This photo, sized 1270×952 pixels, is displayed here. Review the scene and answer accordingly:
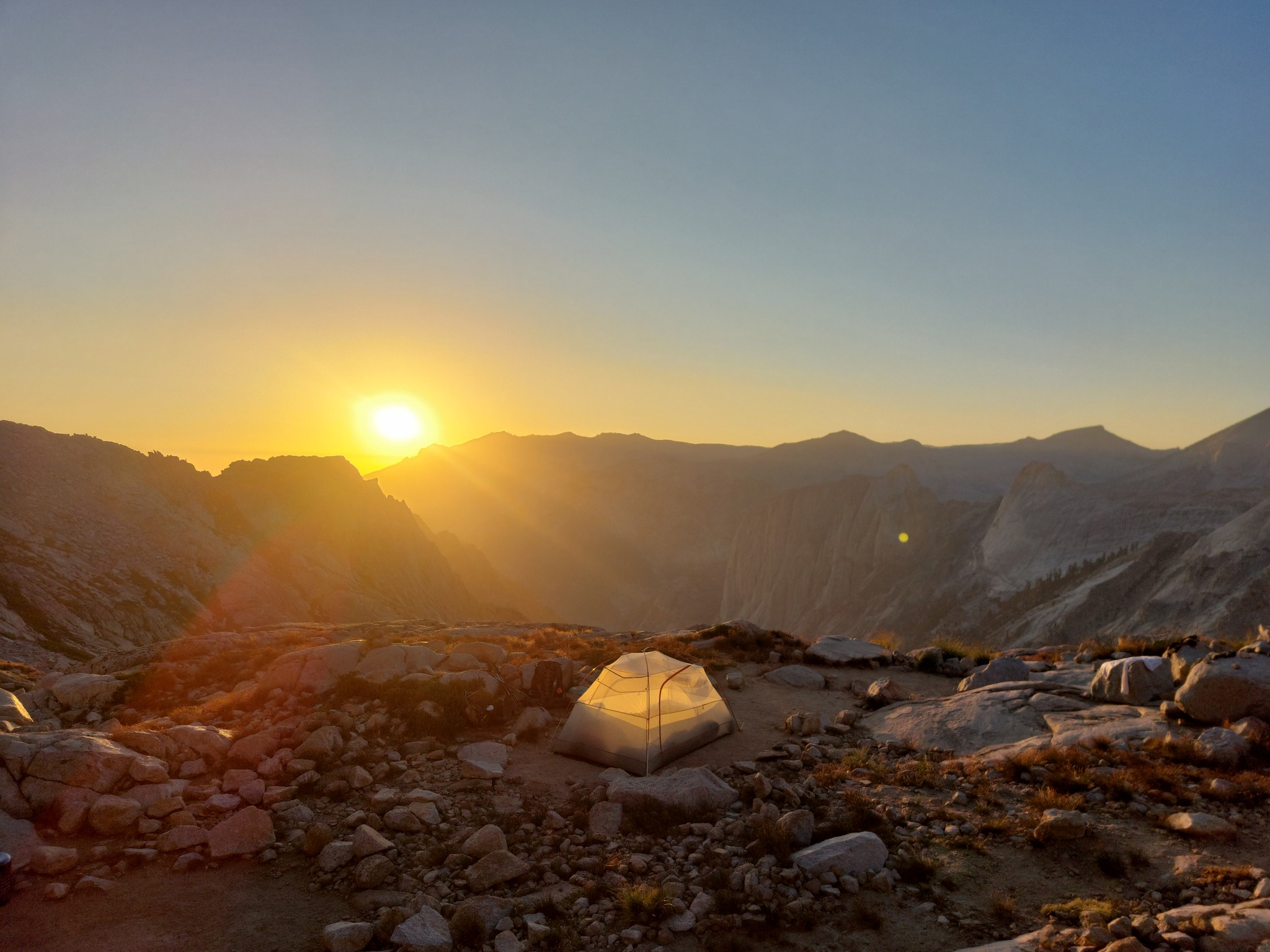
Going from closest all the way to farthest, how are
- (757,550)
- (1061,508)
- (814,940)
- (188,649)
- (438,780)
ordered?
(814,940), (438,780), (188,649), (1061,508), (757,550)

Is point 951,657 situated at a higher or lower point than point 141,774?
lower

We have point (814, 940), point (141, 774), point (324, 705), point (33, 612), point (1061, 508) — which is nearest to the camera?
point (814, 940)

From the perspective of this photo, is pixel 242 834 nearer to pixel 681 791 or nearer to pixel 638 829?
pixel 638 829

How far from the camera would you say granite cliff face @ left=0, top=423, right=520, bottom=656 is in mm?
39219

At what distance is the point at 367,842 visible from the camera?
888 centimetres

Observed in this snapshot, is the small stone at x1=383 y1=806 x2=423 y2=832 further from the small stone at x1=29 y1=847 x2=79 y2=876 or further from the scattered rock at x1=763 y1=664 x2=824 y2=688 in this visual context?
the scattered rock at x1=763 y1=664 x2=824 y2=688

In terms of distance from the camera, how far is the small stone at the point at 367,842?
8.80 metres

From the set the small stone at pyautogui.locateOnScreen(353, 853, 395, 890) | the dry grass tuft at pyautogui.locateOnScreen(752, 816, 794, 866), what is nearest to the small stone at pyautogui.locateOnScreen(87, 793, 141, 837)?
the small stone at pyautogui.locateOnScreen(353, 853, 395, 890)

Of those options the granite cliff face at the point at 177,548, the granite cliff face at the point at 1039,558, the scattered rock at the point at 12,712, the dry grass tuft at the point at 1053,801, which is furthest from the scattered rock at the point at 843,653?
the granite cliff face at the point at 177,548

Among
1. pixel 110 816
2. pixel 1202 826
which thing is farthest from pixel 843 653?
pixel 110 816

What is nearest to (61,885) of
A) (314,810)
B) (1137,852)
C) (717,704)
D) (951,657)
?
(314,810)

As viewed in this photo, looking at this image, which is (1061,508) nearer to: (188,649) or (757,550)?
(757,550)

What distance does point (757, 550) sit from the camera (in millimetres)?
114312

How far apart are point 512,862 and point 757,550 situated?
108245 millimetres
